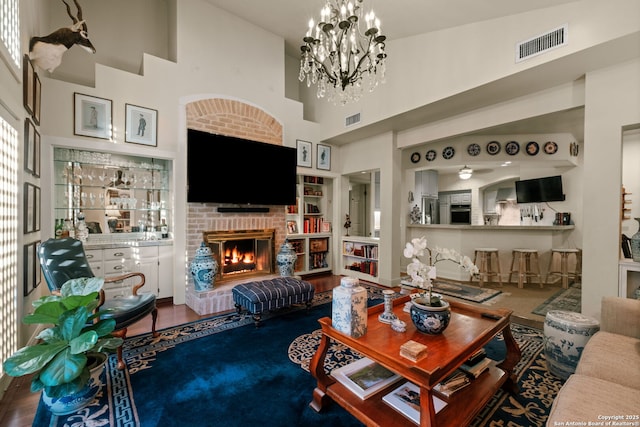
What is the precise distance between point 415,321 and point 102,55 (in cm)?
512

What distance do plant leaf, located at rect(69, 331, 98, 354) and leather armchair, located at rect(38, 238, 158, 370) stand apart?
57cm

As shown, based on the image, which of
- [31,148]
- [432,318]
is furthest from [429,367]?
[31,148]

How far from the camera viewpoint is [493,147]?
5.05 meters

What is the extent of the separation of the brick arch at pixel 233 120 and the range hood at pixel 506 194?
21.4 ft

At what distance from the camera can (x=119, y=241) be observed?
147 inches

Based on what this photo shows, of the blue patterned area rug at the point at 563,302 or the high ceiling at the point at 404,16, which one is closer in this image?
the high ceiling at the point at 404,16

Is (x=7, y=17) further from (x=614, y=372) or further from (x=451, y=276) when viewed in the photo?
(x=451, y=276)

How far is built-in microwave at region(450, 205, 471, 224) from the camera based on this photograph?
25.8ft

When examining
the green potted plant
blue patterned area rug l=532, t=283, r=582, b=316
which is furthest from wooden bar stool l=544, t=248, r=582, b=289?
the green potted plant

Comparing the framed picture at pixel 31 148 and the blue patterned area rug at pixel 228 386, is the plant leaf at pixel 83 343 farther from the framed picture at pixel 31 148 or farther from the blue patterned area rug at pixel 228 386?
the framed picture at pixel 31 148

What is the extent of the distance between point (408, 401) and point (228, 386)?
126 centimetres

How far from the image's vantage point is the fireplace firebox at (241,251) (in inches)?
162

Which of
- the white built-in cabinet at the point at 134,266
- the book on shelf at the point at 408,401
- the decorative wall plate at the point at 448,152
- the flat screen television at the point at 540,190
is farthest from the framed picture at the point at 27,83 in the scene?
the flat screen television at the point at 540,190

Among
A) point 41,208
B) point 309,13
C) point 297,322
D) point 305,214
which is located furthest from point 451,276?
point 41,208
